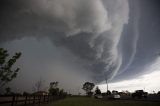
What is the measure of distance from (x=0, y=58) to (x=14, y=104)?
832 inches

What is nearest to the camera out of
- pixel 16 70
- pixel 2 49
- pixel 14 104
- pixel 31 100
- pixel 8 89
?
pixel 14 104

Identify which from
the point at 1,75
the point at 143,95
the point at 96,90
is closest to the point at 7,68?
the point at 1,75

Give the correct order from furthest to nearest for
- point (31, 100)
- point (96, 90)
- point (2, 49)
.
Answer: point (96, 90), point (2, 49), point (31, 100)

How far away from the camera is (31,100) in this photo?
16312 mm

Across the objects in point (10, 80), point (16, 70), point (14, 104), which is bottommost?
point (14, 104)

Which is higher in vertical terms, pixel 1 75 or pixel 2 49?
pixel 2 49

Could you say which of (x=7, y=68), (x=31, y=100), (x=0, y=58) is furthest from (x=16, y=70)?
(x=31, y=100)

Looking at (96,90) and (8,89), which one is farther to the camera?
(96,90)

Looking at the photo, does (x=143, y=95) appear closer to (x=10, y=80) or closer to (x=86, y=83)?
(x=10, y=80)

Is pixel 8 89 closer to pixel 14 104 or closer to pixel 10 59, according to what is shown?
pixel 10 59

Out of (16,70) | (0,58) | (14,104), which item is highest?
(0,58)

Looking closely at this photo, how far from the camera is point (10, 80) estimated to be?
31.5 metres

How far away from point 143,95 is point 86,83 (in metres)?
106

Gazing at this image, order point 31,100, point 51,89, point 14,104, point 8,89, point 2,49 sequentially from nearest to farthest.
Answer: point 14,104, point 31,100, point 2,49, point 8,89, point 51,89
